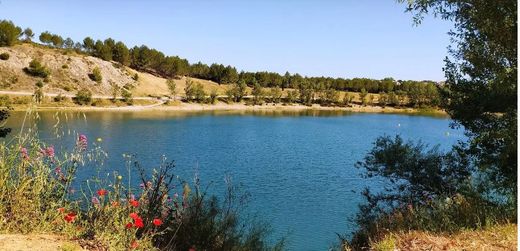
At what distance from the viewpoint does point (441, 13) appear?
42.3ft

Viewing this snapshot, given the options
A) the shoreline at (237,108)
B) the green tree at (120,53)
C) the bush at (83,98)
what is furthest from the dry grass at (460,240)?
the green tree at (120,53)

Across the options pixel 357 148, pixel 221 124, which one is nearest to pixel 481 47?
pixel 357 148

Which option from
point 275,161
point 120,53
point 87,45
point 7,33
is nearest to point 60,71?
point 7,33

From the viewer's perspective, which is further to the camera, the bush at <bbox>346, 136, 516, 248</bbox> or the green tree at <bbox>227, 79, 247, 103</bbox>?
the green tree at <bbox>227, 79, 247, 103</bbox>

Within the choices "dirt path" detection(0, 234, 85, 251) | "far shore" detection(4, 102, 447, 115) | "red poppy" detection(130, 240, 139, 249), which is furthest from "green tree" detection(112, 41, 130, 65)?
"dirt path" detection(0, 234, 85, 251)

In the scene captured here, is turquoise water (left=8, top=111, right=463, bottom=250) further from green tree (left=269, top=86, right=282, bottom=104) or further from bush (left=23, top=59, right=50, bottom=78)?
green tree (left=269, top=86, right=282, bottom=104)

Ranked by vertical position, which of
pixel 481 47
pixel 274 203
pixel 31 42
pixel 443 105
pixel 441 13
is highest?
pixel 31 42

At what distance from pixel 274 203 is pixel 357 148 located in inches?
1335

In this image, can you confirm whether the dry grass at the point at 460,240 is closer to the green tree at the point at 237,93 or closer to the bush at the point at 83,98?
the bush at the point at 83,98

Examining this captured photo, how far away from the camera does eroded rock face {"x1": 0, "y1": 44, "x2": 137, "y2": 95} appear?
373 feet

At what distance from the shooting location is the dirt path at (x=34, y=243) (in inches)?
244

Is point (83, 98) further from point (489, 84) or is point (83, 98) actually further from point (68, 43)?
point (489, 84)

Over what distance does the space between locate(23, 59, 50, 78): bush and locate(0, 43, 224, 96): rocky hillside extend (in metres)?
1.44

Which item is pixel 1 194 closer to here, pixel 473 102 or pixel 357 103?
pixel 473 102
